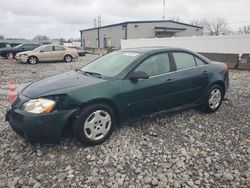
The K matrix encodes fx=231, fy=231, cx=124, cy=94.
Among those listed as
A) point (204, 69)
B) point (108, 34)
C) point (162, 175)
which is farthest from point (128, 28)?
point (162, 175)

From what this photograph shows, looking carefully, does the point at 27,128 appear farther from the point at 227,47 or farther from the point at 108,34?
the point at 108,34

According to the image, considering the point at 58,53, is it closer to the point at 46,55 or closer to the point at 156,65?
the point at 46,55

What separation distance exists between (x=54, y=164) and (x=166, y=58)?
2727 millimetres

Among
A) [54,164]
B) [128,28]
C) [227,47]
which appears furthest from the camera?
[128,28]

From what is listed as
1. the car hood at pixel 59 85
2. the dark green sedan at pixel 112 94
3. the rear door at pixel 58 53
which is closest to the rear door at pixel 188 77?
the dark green sedan at pixel 112 94

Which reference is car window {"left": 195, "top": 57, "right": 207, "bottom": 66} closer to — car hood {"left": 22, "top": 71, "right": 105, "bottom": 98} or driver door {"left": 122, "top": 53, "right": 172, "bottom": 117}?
driver door {"left": 122, "top": 53, "right": 172, "bottom": 117}

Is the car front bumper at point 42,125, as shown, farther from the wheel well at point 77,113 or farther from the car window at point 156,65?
the car window at point 156,65

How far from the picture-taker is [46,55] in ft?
55.6

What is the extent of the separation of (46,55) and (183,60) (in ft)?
46.8

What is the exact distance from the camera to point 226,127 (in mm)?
4449

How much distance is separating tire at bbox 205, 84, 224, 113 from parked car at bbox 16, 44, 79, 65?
14382mm

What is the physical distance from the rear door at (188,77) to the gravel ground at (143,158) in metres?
0.50

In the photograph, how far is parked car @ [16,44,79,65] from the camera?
16.4m

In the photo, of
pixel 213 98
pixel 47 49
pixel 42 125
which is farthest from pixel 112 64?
pixel 47 49
